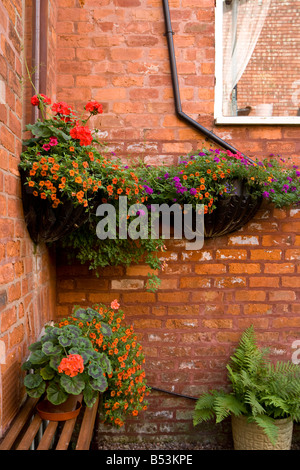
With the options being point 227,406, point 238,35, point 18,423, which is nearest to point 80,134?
point 18,423

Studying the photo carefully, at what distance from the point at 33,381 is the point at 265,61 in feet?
8.85

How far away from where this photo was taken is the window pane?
2928mm

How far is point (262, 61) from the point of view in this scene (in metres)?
2.94

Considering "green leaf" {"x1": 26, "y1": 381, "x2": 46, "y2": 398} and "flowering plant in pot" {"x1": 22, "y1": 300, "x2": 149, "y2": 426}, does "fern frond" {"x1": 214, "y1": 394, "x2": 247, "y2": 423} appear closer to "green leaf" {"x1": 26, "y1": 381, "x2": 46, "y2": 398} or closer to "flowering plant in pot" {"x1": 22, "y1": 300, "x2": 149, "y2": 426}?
"flowering plant in pot" {"x1": 22, "y1": 300, "x2": 149, "y2": 426}

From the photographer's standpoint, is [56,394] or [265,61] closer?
[56,394]

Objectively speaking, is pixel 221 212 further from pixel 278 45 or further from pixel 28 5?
pixel 28 5

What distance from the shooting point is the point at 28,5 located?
2.15 meters

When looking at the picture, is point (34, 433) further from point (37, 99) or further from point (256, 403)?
point (37, 99)

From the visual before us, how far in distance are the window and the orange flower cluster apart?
2.09 meters

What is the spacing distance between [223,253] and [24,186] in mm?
1532

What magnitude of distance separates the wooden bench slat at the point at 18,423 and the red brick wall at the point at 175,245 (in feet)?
2.96

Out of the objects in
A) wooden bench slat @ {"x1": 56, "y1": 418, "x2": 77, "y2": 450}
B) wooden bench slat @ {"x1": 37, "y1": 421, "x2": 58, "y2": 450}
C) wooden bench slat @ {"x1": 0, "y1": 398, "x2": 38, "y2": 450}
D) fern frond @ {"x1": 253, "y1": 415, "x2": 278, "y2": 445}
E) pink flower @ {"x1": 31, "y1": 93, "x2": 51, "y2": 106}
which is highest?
pink flower @ {"x1": 31, "y1": 93, "x2": 51, "y2": 106}

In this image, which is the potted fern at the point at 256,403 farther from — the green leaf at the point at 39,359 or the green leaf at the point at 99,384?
the green leaf at the point at 39,359
